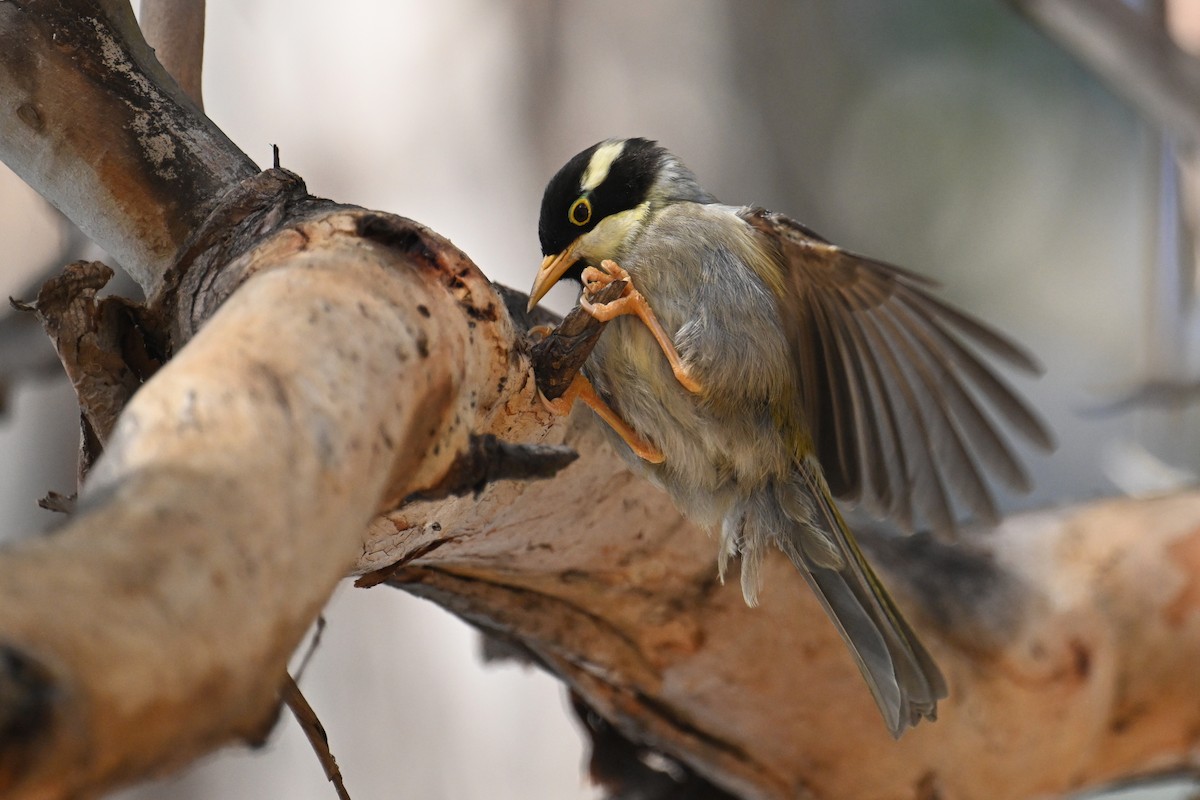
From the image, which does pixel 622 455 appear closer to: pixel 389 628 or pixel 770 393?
pixel 770 393

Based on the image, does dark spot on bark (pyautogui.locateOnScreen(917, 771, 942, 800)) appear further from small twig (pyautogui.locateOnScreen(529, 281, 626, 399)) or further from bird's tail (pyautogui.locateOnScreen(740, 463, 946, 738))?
small twig (pyautogui.locateOnScreen(529, 281, 626, 399))

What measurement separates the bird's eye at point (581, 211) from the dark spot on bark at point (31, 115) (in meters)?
0.87

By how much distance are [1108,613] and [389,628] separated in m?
2.32

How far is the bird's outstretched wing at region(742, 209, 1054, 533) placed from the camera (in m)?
1.96

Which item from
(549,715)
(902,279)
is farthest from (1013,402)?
(549,715)

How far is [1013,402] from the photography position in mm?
1939

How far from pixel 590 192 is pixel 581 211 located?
4 centimetres

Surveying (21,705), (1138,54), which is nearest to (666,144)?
(1138,54)

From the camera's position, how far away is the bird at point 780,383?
5.90 feet

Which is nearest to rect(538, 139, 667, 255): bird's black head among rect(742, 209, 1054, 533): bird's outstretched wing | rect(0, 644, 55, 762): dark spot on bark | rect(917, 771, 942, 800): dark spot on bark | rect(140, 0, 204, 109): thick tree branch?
rect(742, 209, 1054, 533): bird's outstretched wing

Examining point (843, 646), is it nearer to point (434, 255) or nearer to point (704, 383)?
point (704, 383)

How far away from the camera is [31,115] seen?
56.9 inches

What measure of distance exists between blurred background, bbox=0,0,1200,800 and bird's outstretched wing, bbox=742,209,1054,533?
826 mm

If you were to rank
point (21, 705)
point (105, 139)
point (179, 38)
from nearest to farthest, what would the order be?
point (21, 705) → point (105, 139) → point (179, 38)
